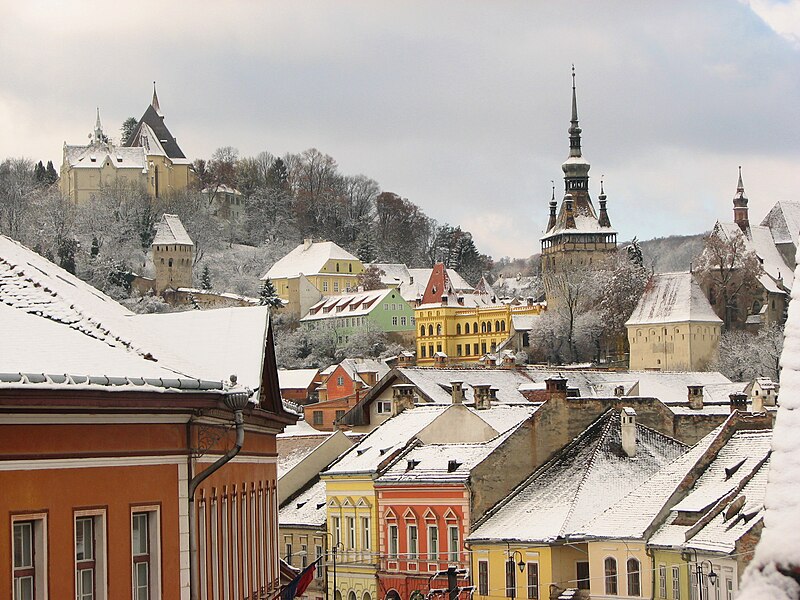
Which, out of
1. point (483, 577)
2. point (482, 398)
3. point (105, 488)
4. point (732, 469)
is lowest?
point (483, 577)

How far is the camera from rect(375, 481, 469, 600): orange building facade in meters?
47.8

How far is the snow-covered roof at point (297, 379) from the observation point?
440 ft

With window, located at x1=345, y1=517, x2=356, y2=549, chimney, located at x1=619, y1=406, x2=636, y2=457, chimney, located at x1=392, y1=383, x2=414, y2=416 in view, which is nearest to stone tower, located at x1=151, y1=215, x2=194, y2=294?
chimney, located at x1=392, y1=383, x2=414, y2=416

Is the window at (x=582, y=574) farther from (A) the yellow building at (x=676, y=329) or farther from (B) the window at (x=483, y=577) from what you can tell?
(A) the yellow building at (x=676, y=329)

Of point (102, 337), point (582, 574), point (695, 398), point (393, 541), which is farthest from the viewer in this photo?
point (695, 398)

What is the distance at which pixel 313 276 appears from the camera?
192m

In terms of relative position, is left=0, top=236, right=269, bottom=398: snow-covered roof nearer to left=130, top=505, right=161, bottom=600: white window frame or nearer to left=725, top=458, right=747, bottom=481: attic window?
left=130, top=505, right=161, bottom=600: white window frame

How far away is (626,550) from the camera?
128 feet

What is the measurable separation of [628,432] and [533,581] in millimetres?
5423

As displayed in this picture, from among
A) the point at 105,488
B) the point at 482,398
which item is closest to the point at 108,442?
the point at 105,488

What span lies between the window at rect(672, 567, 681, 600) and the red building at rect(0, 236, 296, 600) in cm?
2235

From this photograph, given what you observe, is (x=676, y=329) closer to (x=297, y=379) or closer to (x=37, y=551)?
(x=297, y=379)

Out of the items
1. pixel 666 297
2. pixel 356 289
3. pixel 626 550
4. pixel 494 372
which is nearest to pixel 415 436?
pixel 626 550

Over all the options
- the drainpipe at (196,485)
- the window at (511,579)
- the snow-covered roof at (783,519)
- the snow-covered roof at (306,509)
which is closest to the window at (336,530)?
the snow-covered roof at (306,509)
